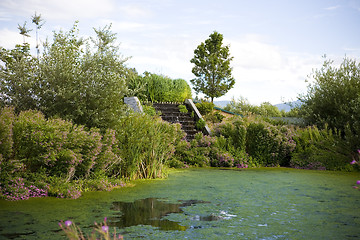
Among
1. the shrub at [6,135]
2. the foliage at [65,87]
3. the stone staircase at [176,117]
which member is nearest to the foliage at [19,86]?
the foliage at [65,87]

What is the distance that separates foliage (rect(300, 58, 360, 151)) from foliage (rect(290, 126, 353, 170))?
89cm

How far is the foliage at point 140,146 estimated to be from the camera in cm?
825

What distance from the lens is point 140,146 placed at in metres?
8.38

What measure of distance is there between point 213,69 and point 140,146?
1992cm

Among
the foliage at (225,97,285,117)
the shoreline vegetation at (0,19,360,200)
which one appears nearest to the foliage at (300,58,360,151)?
the shoreline vegetation at (0,19,360,200)

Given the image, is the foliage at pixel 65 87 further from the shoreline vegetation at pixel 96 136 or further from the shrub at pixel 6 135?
the shrub at pixel 6 135

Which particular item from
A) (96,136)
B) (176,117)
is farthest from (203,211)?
(176,117)

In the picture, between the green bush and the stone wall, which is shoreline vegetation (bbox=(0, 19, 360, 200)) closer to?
the green bush

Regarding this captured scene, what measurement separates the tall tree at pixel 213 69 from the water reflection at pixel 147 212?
21.8 metres

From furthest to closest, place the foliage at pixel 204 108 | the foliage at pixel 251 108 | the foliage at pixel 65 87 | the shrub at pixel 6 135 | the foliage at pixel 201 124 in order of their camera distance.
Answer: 1. the foliage at pixel 251 108
2. the foliage at pixel 204 108
3. the foliage at pixel 201 124
4. the foliage at pixel 65 87
5. the shrub at pixel 6 135

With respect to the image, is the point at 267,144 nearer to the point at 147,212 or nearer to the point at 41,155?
the point at 147,212

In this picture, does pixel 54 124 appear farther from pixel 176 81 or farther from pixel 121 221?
pixel 176 81

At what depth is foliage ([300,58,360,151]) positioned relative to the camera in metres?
12.9

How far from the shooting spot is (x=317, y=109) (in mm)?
14445
